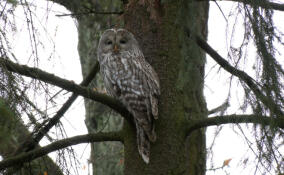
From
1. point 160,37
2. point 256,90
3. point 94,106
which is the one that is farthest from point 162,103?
point 94,106


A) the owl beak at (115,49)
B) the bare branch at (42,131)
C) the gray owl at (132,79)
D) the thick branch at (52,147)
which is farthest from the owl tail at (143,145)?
the owl beak at (115,49)

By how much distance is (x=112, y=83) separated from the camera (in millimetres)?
4504

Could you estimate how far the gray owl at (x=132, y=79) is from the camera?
148 inches

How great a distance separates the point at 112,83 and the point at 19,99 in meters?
1.55

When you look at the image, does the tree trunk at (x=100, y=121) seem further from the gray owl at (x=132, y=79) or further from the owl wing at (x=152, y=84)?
the owl wing at (x=152, y=84)

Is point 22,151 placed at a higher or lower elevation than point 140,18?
lower

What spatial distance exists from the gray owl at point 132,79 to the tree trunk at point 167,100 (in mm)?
67

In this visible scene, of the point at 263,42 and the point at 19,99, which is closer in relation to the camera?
the point at 263,42

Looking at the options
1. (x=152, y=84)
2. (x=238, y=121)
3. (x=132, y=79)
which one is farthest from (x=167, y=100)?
→ (x=238, y=121)

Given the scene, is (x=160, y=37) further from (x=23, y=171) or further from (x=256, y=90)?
(x=23, y=171)

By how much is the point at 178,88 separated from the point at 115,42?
5.44 feet

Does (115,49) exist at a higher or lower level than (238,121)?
higher

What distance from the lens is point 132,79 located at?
4.30 metres

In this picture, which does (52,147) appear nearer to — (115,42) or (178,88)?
(178,88)
